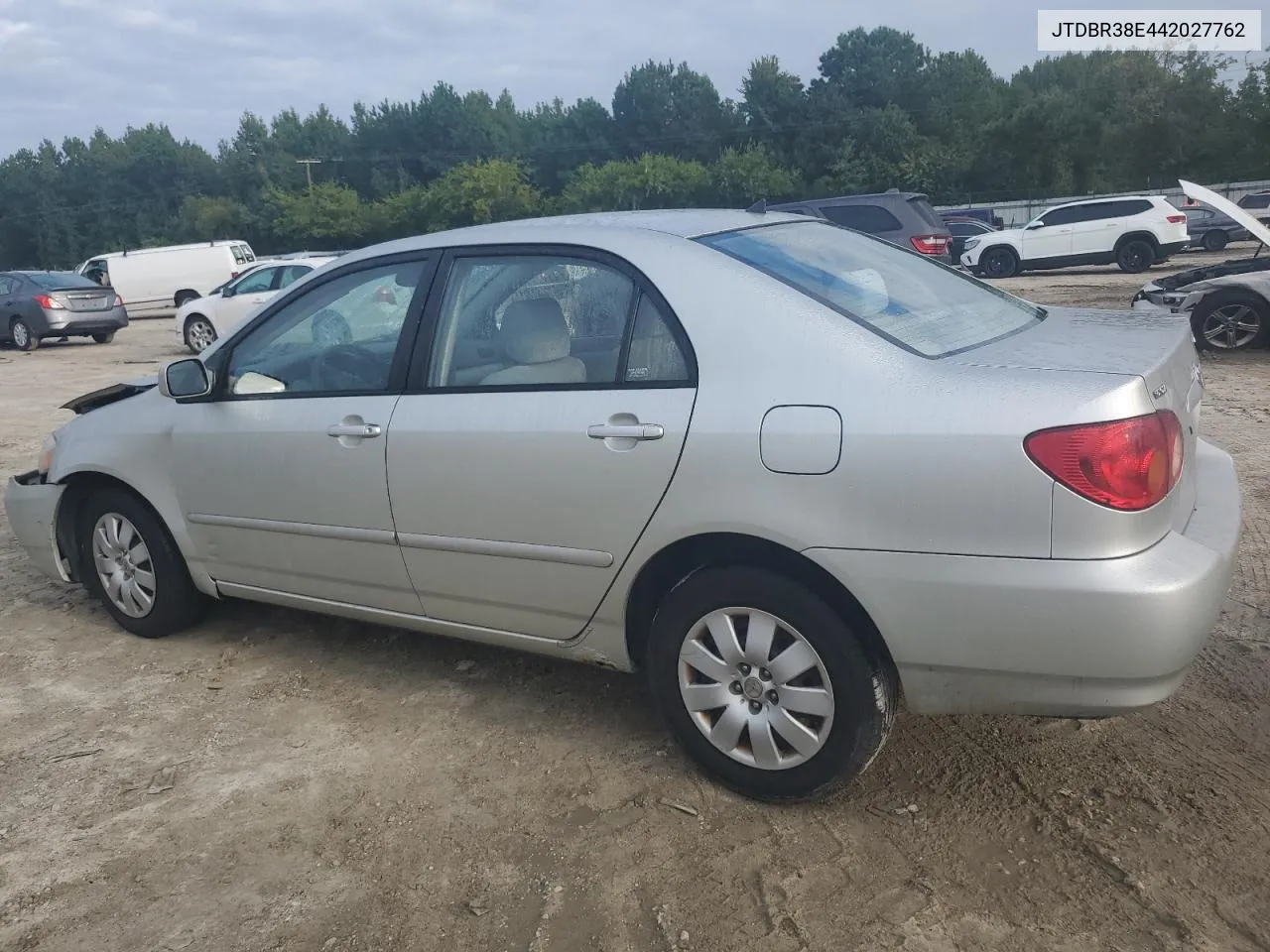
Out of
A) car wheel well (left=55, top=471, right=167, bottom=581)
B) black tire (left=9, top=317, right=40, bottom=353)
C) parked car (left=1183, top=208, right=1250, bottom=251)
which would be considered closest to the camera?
car wheel well (left=55, top=471, right=167, bottom=581)

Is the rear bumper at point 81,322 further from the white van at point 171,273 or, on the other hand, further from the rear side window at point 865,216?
the rear side window at point 865,216

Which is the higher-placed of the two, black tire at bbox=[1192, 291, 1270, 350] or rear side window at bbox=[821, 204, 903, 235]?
rear side window at bbox=[821, 204, 903, 235]

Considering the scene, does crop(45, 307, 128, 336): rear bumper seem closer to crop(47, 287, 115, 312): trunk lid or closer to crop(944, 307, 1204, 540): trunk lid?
crop(47, 287, 115, 312): trunk lid

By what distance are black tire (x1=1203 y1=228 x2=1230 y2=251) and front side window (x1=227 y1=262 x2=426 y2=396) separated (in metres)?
26.2

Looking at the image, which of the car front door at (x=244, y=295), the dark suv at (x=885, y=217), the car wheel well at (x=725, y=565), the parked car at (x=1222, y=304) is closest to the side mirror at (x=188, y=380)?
the car wheel well at (x=725, y=565)

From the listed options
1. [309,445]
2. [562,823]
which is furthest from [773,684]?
[309,445]

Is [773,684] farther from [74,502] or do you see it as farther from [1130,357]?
[74,502]

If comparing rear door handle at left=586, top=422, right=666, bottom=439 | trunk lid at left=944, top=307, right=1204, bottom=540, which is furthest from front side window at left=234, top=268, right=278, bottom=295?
trunk lid at left=944, top=307, right=1204, bottom=540

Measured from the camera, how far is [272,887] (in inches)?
109

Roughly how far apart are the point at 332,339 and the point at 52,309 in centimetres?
1758

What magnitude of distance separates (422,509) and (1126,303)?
1349cm

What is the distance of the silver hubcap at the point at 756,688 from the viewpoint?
110 inches

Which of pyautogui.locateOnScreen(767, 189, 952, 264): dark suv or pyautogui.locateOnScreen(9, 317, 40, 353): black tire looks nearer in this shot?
pyautogui.locateOnScreen(767, 189, 952, 264): dark suv

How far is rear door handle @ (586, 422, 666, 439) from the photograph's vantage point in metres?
2.92
